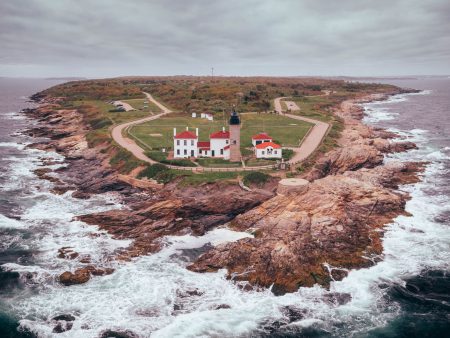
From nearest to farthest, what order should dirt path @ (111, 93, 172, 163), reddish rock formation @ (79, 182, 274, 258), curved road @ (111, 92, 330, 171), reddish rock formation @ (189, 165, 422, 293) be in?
reddish rock formation @ (189, 165, 422, 293) → reddish rock formation @ (79, 182, 274, 258) → curved road @ (111, 92, 330, 171) → dirt path @ (111, 93, 172, 163)

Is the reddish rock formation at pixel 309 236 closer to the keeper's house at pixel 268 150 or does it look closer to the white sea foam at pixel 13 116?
the keeper's house at pixel 268 150

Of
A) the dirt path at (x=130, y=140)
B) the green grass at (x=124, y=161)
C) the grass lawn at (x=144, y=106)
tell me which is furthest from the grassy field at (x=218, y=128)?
the grass lawn at (x=144, y=106)

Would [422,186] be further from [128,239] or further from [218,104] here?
[218,104]

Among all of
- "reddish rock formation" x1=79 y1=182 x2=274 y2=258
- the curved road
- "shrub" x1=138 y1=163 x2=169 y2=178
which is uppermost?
the curved road

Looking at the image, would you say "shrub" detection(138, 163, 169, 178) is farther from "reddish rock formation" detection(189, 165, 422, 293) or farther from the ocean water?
"reddish rock formation" detection(189, 165, 422, 293)

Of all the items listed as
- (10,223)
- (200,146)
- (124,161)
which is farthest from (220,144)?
(10,223)

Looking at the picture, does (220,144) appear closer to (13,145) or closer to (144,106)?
(13,145)

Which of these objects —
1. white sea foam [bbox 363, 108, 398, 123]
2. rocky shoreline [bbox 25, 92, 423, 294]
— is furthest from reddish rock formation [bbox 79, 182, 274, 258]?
white sea foam [bbox 363, 108, 398, 123]
